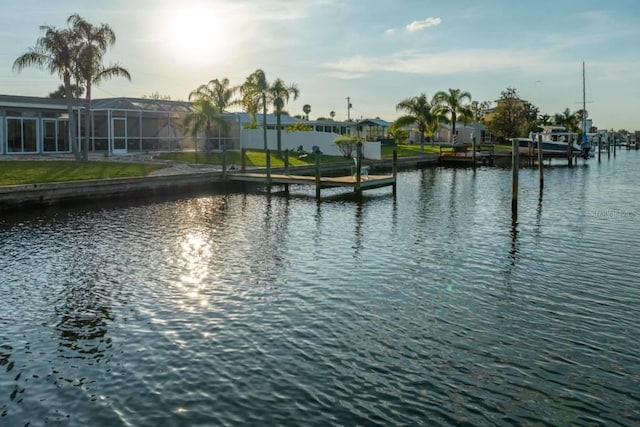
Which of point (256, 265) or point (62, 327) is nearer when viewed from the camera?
point (62, 327)

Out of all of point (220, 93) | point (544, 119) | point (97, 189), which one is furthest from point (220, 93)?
point (544, 119)

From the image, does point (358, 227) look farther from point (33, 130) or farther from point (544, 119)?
point (544, 119)

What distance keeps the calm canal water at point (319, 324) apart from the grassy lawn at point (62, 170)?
6.27 metres

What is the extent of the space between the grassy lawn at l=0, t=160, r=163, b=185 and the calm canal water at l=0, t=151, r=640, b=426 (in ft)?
20.6

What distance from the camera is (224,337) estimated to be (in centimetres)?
1041

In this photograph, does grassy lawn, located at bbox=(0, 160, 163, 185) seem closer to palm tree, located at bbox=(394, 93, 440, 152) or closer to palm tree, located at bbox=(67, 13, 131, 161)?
palm tree, located at bbox=(67, 13, 131, 161)

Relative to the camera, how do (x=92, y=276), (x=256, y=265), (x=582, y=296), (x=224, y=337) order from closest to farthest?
(x=224, y=337) → (x=582, y=296) → (x=92, y=276) → (x=256, y=265)

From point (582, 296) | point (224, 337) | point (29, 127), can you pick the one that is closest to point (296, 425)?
point (224, 337)

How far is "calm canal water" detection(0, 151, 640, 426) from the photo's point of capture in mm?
8055

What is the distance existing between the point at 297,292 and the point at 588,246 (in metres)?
9.86

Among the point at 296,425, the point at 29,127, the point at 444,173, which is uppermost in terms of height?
the point at 29,127

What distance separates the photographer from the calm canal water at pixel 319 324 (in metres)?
8.05

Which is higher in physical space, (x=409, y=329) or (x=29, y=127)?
(x=29, y=127)

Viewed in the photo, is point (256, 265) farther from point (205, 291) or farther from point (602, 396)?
point (602, 396)
